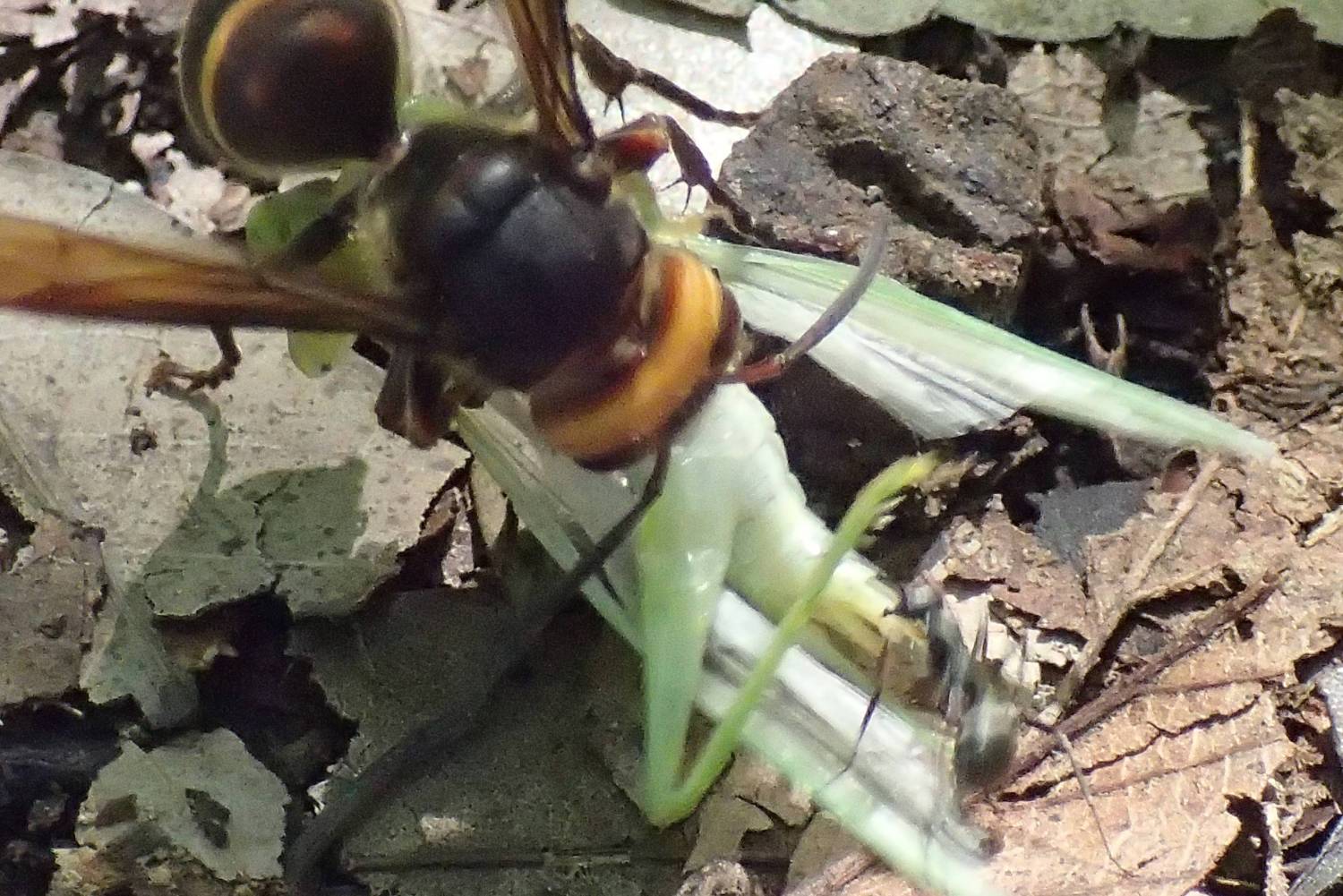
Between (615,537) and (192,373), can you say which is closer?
(615,537)

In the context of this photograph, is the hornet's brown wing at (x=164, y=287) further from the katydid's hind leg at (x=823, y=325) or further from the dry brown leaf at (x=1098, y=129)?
the dry brown leaf at (x=1098, y=129)

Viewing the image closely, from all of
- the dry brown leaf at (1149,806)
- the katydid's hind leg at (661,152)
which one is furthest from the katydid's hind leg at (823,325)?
the dry brown leaf at (1149,806)

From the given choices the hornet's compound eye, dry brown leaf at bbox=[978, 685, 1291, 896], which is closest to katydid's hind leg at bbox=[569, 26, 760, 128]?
the hornet's compound eye

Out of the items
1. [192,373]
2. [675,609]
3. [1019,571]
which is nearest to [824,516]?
[1019,571]

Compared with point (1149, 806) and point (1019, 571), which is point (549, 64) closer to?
point (1019, 571)

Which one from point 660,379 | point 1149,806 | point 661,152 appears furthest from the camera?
point 661,152

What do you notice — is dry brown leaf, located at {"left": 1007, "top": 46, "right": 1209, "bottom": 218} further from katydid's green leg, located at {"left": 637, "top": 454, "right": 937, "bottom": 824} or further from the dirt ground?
katydid's green leg, located at {"left": 637, "top": 454, "right": 937, "bottom": 824}

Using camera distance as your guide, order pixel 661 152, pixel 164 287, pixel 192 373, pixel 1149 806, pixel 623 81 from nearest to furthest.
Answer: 1. pixel 164 287
2. pixel 1149 806
3. pixel 661 152
4. pixel 192 373
5. pixel 623 81
